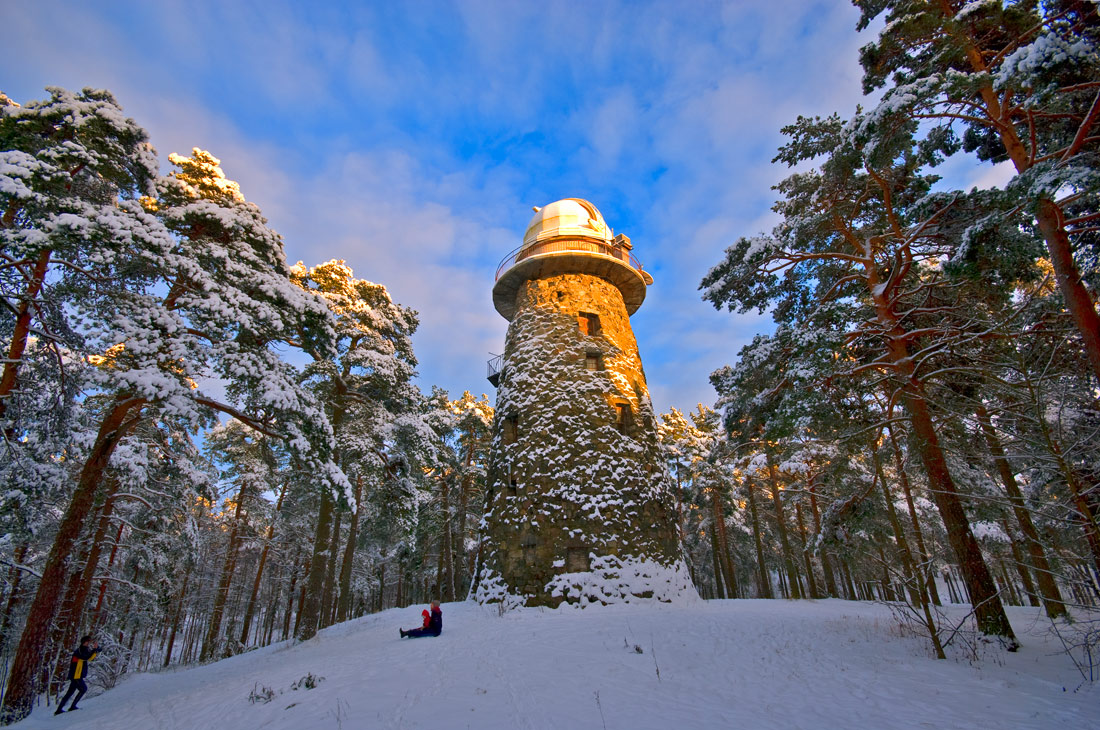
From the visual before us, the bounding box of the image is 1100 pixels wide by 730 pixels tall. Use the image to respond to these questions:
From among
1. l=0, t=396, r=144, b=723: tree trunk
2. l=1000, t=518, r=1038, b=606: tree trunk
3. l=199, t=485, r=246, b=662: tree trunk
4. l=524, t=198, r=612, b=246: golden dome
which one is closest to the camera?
l=0, t=396, r=144, b=723: tree trunk

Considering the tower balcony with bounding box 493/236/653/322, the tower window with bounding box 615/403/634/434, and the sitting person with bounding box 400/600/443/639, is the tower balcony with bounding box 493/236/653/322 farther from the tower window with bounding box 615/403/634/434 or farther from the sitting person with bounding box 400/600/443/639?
the sitting person with bounding box 400/600/443/639

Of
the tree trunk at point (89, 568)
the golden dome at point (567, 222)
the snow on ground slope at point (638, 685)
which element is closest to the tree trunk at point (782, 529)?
the snow on ground slope at point (638, 685)

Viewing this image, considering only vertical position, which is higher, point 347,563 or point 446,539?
point 446,539

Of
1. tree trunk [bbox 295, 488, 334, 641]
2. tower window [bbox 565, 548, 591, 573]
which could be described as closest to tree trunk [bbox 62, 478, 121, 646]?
tree trunk [bbox 295, 488, 334, 641]

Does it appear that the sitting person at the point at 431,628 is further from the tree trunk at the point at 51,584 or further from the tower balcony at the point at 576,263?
the tower balcony at the point at 576,263

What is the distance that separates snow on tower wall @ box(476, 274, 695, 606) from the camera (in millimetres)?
11625

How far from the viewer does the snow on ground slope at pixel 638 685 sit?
465 cm

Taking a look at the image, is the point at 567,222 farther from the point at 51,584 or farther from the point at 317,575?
the point at 51,584

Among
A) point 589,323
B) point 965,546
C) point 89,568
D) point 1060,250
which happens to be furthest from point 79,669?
point 1060,250

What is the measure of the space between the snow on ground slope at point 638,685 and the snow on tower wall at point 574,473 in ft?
5.46

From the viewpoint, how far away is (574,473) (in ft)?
41.0

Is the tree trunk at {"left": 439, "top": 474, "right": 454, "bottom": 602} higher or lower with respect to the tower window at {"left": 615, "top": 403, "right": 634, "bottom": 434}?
lower

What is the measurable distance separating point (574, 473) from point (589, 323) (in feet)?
18.2

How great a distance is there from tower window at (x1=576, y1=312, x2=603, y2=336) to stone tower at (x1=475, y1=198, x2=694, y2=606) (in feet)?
0.13
